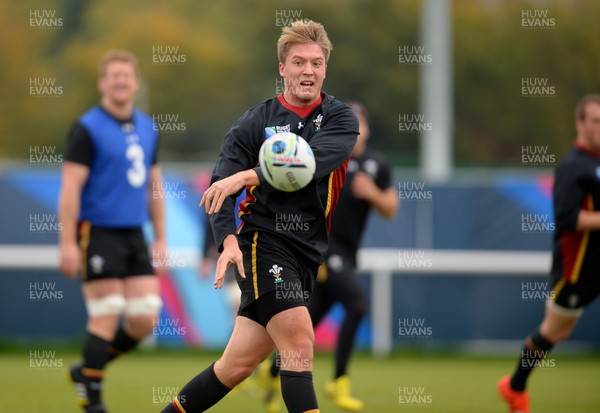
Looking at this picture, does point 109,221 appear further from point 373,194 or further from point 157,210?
point 373,194

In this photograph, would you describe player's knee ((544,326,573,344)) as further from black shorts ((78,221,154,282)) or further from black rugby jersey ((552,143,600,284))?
black shorts ((78,221,154,282))

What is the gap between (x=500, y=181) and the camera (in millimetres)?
15766

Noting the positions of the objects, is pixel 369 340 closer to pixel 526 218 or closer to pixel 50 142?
pixel 526 218

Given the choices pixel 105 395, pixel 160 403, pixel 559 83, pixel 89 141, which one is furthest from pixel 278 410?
pixel 559 83

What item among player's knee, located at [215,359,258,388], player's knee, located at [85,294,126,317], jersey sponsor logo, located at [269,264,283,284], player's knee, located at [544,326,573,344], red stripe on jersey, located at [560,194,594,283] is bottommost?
player's knee, located at [544,326,573,344]

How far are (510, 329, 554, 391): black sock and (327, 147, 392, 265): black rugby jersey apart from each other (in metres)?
2.11

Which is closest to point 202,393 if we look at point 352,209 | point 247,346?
point 247,346

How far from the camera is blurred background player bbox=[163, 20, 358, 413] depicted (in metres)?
6.02

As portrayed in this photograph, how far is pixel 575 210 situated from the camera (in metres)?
8.62

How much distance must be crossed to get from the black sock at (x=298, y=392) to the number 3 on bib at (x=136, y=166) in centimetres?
328

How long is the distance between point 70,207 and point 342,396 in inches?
109

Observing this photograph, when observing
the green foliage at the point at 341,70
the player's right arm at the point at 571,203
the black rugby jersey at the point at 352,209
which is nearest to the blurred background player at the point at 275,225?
the player's right arm at the point at 571,203

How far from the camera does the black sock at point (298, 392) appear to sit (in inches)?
235

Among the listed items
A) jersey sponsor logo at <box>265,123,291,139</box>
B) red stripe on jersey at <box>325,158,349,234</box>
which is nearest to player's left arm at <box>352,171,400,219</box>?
red stripe on jersey at <box>325,158,349,234</box>
